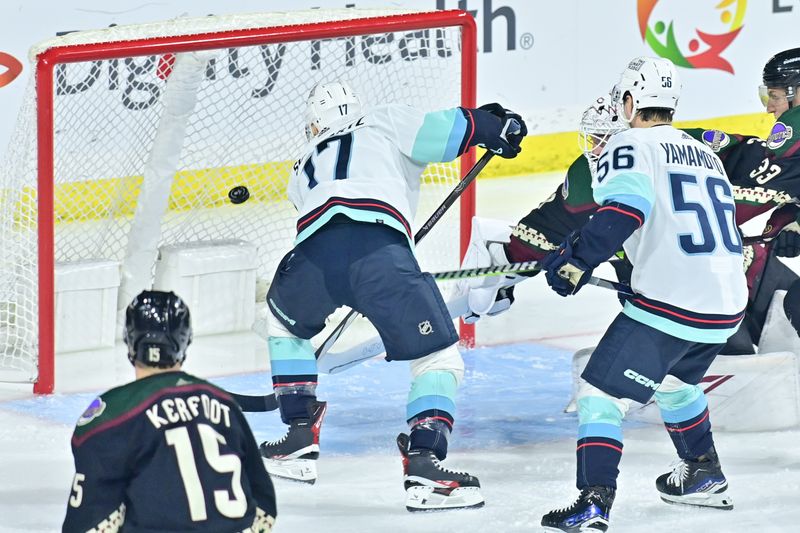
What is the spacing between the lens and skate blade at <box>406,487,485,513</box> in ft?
11.1

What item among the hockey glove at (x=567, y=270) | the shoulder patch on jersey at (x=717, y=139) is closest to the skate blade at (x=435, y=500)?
Result: the hockey glove at (x=567, y=270)

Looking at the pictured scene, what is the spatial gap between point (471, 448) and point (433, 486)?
53 cm

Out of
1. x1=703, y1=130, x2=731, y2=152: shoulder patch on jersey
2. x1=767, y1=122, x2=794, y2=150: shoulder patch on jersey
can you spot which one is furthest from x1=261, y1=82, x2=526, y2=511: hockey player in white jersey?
x1=767, y1=122, x2=794, y2=150: shoulder patch on jersey

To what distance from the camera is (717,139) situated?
399 cm

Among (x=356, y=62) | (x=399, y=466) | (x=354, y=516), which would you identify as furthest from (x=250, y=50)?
(x=354, y=516)

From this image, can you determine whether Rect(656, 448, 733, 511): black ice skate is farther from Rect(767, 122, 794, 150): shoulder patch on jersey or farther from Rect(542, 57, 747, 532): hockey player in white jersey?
Rect(767, 122, 794, 150): shoulder patch on jersey

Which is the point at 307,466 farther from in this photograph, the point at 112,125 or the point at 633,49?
the point at 633,49

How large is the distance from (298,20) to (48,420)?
140 centimetres

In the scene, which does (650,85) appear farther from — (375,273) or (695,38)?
(695,38)

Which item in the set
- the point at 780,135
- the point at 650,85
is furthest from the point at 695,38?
the point at 650,85

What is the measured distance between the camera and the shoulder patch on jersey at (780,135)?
399 cm

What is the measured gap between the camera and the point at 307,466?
142 inches

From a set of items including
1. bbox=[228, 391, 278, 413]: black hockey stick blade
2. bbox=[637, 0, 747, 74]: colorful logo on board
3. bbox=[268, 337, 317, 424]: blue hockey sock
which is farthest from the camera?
bbox=[637, 0, 747, 74]: colorful logo on board

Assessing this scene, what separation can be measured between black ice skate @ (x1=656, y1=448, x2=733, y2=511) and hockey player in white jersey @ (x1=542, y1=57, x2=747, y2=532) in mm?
297
